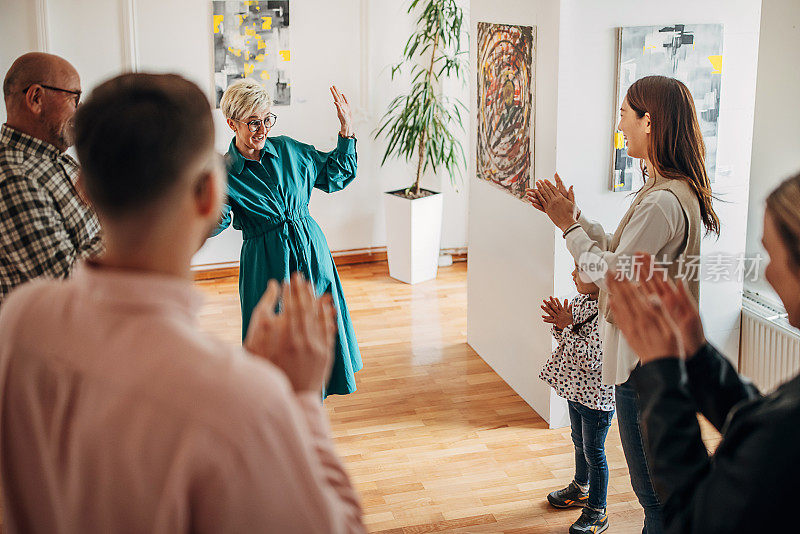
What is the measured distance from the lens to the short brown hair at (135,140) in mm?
1038

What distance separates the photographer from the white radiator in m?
3.67

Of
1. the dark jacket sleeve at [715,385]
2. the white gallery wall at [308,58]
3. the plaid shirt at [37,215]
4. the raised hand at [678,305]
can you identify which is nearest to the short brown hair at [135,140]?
the raised hand at [678,305]

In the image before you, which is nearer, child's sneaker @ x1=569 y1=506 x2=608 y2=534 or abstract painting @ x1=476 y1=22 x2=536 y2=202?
child's sneaker @ x1=569 y1=506 x2=608 y2=534

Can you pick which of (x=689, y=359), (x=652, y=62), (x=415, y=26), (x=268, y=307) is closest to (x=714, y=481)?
(x=689, y=359)

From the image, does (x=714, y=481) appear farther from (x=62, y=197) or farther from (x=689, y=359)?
(x=62, y=197)

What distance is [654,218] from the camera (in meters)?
2.54

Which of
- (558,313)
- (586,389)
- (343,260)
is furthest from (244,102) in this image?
(343,260)

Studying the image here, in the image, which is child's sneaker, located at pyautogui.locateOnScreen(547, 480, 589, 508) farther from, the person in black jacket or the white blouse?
the person in black jacket

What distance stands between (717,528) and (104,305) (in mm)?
959

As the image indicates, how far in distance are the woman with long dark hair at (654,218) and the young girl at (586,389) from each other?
28 cm

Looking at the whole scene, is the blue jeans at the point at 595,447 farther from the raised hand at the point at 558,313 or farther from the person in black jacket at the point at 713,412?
the person in black jacket at the point at 713,412

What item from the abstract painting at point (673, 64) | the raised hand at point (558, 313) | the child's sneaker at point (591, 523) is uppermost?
the abstract painting at point (673, 64)

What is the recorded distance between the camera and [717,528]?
129 cm

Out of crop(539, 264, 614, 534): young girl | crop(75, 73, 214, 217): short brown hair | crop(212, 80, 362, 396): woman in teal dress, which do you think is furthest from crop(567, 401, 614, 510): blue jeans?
crop(75, 73, 214, 217): short brown hair
